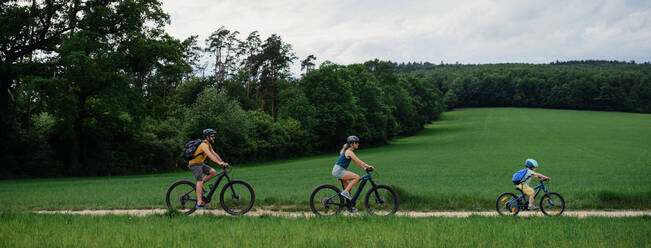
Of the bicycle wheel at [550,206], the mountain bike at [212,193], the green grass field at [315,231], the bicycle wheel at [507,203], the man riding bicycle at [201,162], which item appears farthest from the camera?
the bicycle wheel at [550,206]

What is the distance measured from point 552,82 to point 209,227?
14020cm

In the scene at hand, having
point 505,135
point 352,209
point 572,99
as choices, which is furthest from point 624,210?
point 572,99

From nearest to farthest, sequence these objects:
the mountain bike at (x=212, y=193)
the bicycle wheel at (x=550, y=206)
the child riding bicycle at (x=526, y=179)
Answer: the mountain bike at (x=212, y=193), the child riding bicycle at (x=526, y=179), the bicycle wheel at (x=550, y=206)

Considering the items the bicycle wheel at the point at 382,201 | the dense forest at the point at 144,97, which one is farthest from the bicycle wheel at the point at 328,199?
the dense forest at the point at 144,97

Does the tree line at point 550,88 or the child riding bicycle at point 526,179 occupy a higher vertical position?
the tree line at point 550,88

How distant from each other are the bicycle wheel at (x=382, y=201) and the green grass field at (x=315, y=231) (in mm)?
1069

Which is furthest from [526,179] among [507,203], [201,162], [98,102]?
[98,102]

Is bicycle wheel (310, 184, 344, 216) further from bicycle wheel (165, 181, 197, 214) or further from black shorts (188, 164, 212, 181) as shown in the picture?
bicycle wheel (165, 181, 197, 214)

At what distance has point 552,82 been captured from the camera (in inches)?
5049

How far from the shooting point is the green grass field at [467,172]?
12.4 m

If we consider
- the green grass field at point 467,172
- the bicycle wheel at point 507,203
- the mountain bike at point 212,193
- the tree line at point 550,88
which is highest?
the tree line at point 550,88

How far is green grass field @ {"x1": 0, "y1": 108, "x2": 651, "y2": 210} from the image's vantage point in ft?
40.8

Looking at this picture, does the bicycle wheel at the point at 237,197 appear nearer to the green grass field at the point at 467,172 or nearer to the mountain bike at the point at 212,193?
the mountain bike at the point at 212,193

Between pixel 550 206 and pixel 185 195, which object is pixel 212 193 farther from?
pixel 550 206
